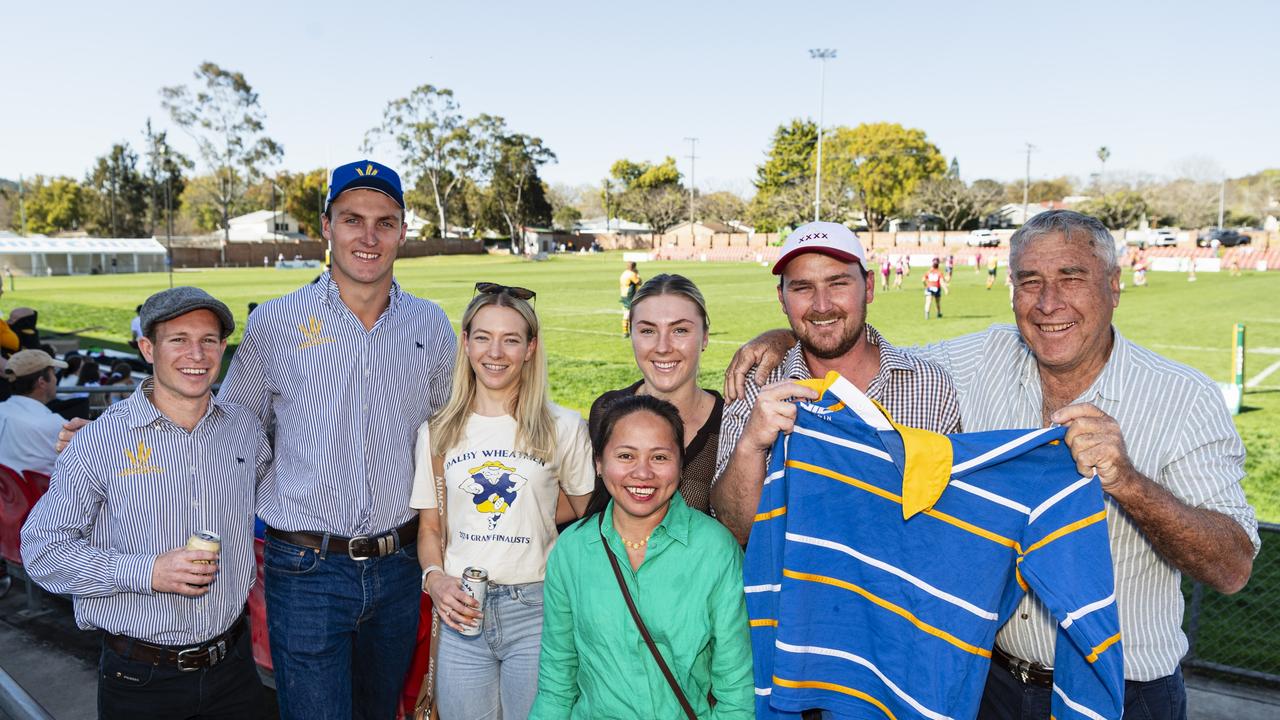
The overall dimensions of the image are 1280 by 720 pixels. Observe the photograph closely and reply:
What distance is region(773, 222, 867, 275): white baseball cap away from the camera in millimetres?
2875

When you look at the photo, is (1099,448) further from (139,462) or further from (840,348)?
(139,462)

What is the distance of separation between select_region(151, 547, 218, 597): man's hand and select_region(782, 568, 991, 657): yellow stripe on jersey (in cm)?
198

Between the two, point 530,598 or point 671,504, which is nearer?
point 671,504

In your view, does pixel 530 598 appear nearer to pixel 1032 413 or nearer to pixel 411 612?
pixel 411 612

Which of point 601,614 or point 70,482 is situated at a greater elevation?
point 70,482

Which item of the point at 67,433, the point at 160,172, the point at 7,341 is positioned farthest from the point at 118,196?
the point at 67,433

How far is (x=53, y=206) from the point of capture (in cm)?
8781

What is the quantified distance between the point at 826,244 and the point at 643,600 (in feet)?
4.53

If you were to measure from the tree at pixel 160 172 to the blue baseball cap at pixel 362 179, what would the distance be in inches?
3464

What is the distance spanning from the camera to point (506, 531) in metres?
3.04

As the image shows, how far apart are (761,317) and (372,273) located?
73.6 feet

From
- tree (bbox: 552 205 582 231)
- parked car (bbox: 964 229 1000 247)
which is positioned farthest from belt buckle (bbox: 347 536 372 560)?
tree (bbox: 552 205 582 231)

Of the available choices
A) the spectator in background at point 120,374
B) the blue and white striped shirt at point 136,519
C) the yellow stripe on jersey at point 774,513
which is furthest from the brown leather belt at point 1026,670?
the spectator in background at point 120,374

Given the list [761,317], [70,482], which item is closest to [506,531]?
[70,482]
